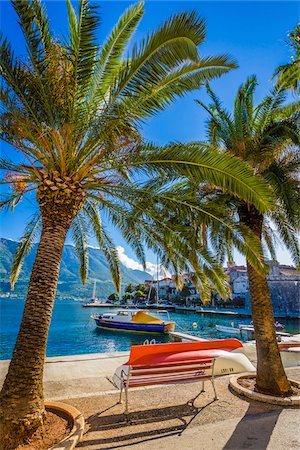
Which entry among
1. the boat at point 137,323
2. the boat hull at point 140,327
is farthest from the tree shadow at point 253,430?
the boat hull at point 140,327

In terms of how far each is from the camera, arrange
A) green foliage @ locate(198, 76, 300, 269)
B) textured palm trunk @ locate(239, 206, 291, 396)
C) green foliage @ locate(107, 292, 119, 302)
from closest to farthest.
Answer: textured palm trunk @ locate(239, 206, 291, 396), green foliage @ locate(198, 76, 300, 269), green foliage @ locate(107, 292, 119, 302)

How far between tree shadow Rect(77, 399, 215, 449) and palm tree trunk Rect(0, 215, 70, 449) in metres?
0.93

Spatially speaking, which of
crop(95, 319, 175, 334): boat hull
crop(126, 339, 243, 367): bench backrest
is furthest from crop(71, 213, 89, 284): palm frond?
crop(95, 319, 175, 334): boat hull

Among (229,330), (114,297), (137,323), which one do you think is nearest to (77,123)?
(137,323)

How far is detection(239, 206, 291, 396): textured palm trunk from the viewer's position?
6469 mm

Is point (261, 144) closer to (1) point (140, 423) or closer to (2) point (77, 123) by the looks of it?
(2) point (77, 123)

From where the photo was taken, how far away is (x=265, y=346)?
22.2 ft

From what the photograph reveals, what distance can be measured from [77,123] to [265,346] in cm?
654

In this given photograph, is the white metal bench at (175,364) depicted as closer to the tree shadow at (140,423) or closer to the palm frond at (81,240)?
the tree shadow at (140,423)

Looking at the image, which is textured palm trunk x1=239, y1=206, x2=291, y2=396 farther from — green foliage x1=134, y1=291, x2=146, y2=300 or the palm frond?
green foliage x1=134, y1=291, x2=146, y2=300

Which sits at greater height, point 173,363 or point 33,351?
point 33,351

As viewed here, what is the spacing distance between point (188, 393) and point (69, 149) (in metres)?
6.00

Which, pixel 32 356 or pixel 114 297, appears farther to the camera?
pixel 114 297

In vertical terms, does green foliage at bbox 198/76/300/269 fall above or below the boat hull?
above
